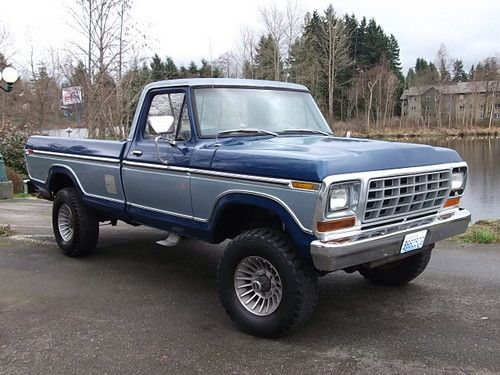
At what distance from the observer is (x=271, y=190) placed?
3801 millimetres

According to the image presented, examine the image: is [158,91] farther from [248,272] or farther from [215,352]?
[215,352]

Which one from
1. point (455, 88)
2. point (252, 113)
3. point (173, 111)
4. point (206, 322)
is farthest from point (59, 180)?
point (455, 88)

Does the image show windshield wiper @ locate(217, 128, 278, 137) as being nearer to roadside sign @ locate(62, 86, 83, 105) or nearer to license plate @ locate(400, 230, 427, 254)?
license plate @ locate(400, 230, 427, 254)

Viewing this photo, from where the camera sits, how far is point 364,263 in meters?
3.79

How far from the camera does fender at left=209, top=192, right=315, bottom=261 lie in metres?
3.67

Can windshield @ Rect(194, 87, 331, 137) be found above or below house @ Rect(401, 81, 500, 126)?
below

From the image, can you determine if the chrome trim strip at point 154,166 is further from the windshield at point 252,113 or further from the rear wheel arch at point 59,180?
the rear wheel arch at point 59,180

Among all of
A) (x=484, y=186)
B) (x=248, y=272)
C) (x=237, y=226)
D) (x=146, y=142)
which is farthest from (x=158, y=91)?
(x=484, y=186)

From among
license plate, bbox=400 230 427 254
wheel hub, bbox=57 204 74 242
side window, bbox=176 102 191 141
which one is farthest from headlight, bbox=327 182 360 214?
wheel hub, bbox=57 204 74 242

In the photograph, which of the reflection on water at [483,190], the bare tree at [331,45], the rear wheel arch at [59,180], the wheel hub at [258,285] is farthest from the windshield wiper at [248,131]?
the bare tree at [331,45]

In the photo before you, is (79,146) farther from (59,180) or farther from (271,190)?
(271,190)

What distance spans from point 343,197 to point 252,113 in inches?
67.4

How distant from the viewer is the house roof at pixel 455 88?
77.4 meters

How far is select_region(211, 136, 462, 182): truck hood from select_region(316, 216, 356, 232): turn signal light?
0.32 meters
